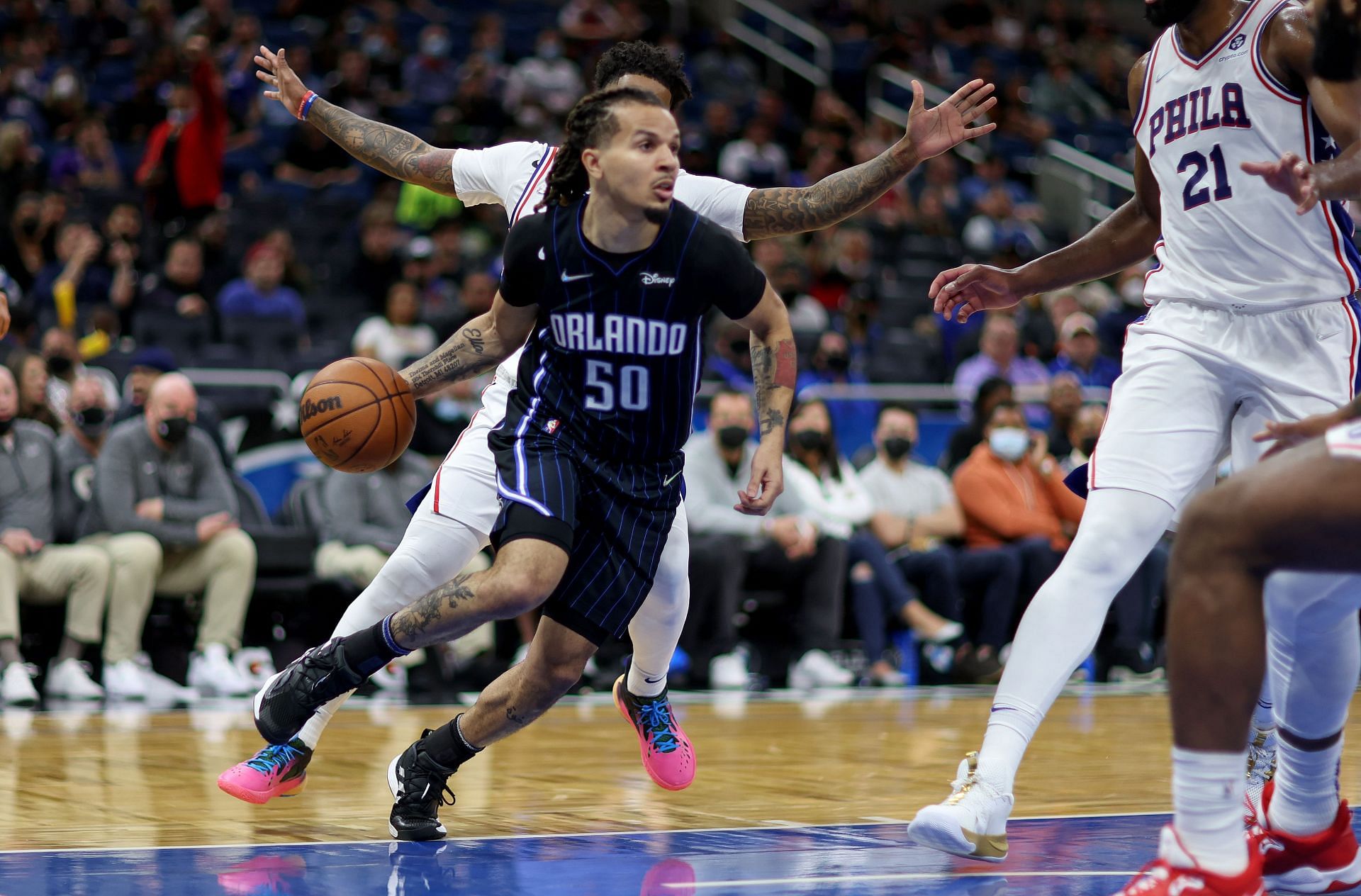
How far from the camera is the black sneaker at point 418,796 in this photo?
13.9ft

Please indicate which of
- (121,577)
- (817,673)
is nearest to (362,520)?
(121,577)

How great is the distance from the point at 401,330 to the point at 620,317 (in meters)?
6.59

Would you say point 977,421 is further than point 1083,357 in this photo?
No

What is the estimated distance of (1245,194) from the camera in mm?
3863

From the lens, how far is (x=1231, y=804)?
2.87 metres

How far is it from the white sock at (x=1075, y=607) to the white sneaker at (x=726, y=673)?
5.32 meters

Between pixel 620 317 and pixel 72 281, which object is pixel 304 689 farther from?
pixel 72 281

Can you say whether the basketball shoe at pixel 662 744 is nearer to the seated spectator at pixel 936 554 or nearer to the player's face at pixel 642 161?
the player's face at pixel 642 161

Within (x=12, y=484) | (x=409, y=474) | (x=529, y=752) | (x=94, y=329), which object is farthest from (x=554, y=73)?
(x=529, y=752)

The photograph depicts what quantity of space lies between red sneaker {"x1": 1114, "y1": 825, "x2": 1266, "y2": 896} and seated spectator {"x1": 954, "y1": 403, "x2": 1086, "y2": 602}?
7001 millimetres

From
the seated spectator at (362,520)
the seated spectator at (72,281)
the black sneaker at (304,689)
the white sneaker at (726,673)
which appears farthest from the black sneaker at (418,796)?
the seated spectator at (72,281)

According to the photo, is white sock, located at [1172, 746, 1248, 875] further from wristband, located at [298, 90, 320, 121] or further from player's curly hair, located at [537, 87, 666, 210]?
wristband, located at [298, 90, 320, 121]

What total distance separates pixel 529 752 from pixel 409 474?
3.17m

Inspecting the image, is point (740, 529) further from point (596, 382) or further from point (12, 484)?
point (596, 382)
